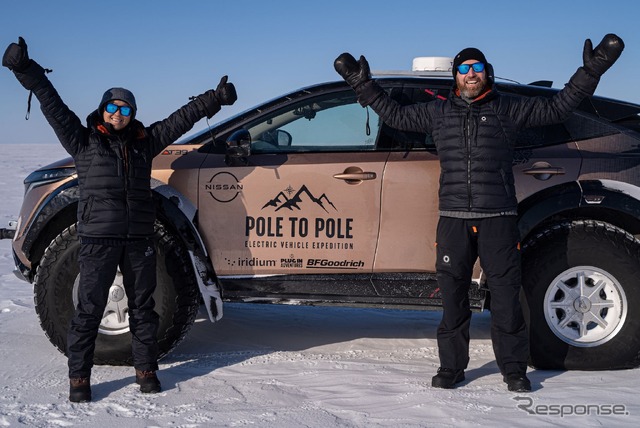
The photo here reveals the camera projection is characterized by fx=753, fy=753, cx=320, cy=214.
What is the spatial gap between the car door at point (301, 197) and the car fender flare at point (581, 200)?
95cm

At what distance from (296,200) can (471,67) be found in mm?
1353

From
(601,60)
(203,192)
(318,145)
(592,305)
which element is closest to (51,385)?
(203,192)

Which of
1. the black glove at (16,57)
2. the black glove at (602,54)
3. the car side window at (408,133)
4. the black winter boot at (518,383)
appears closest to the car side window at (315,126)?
the car side window at (408,133)

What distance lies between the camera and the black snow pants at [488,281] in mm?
4309

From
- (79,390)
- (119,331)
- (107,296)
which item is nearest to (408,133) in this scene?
(107,296)

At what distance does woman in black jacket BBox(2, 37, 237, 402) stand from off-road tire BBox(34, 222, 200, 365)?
0.33 meters

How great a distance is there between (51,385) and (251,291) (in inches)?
52.3

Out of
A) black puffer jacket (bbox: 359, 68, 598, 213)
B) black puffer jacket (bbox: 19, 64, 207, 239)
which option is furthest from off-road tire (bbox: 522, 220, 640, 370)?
black puffer jacket (bbox: 19, 64, 207, 239)

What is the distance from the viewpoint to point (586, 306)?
462 cm

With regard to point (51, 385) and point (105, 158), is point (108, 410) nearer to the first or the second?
point (51, 385)

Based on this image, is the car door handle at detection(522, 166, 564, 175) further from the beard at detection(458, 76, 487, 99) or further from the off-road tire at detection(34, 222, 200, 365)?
the off-road tire at detection(34, 222, 200, 365)

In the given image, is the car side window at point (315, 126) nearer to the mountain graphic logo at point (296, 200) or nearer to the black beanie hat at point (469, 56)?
the mountain graphic logo at point (296, 200)

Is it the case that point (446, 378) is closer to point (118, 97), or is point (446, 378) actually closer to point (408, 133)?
point (408, 133)

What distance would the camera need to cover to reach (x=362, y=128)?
4895 millimetres
